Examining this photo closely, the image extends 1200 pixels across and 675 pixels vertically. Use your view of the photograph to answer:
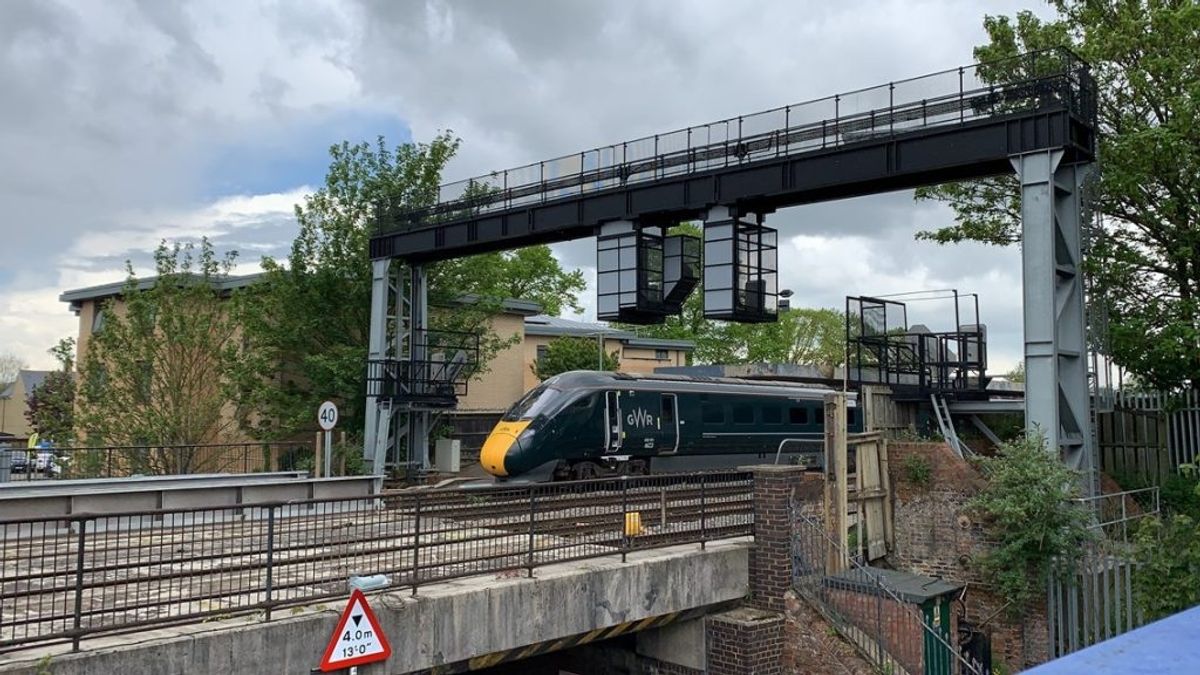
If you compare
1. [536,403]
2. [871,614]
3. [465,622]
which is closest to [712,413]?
[536,403]

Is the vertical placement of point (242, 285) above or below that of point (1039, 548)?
above

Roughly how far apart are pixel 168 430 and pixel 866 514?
17462 mm

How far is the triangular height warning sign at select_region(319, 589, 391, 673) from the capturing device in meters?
8.44

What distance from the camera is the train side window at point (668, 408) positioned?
2319 cm

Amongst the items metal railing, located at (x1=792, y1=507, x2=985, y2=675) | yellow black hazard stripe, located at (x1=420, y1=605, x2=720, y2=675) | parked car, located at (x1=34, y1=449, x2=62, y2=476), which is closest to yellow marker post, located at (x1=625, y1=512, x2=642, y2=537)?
yellow black hazard stripe, located at (x1=420, y1=605, x2=720, y2=675)

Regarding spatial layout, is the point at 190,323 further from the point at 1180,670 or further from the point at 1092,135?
the point at 1180,670

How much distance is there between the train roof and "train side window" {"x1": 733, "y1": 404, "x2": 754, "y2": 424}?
17.6 inches

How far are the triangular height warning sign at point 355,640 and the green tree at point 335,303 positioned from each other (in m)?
19.8

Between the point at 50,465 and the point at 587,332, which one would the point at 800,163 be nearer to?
the point at 50,465

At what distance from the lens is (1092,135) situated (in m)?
17.7

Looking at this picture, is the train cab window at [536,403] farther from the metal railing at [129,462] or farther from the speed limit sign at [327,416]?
the metal railing at [129,462]

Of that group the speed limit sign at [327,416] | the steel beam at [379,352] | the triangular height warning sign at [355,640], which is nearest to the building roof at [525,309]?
the steel beam at [379,352]

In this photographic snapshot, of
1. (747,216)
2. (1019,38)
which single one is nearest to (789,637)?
(747,216)

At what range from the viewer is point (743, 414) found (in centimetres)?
2527
